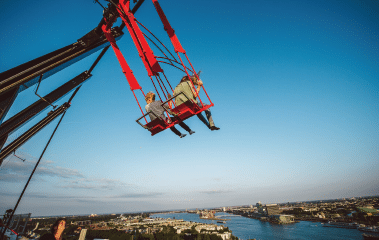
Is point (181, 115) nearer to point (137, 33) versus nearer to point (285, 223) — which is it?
point (137, 33)

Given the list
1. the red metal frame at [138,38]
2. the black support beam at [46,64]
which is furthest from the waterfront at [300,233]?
the black support beam at [46,64]

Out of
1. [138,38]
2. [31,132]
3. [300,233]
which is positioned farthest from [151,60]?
[300,233]

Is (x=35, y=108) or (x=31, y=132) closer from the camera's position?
(x=35, y=108)

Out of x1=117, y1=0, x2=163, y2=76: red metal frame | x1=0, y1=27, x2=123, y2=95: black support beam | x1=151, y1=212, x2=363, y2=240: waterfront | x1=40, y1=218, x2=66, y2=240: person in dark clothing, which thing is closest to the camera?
x1=40, y1=218, x2=66, y2=240: person in dark clothing

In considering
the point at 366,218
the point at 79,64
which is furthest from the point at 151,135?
the point at 366,218

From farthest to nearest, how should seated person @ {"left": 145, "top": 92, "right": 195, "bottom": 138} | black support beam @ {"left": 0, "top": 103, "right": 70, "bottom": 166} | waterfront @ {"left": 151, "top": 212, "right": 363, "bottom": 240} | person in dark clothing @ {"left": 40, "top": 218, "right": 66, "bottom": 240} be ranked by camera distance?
waterfront @ {"left": 151, "top": 212, "right": 363, "bottom": 240}
black support beam @ {"left": 0, "top": 103, "right": 70, "bottom": 166}
seated person @ {"left": 145, "top": 92, "right": 195, "bottom": 138}
person in dark clothing @ {"left": 40, "top": 218, "right": 66, "bottom": 240}

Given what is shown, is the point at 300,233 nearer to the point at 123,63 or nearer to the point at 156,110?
the point at 156,110

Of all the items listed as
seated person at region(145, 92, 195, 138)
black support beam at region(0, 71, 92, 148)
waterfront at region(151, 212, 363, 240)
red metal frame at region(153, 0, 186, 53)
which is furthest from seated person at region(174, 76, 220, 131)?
waterfront at region(151, 212, 363, 240)

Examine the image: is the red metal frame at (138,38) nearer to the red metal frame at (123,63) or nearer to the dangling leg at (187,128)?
the red metal frame at (123,63)

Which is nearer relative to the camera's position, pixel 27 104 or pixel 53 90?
pixel 27 104

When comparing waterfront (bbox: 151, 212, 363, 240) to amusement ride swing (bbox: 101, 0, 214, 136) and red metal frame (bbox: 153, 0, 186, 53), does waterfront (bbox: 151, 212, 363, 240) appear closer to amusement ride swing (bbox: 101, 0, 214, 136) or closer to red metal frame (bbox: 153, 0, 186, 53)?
amusement ride swing (bbox: 101, 0, 214, 136)

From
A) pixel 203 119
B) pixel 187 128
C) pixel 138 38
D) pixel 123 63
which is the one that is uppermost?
pixel 123 63
